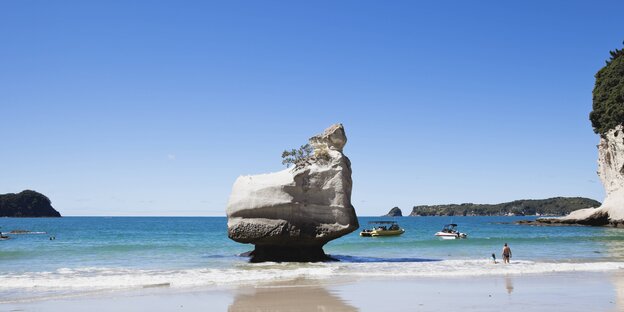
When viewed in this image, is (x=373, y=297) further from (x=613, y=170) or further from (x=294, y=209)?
(x=613, y=170)

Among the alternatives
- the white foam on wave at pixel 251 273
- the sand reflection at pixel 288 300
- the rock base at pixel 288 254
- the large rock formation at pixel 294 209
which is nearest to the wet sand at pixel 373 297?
the sand reflection at pixel 288 300

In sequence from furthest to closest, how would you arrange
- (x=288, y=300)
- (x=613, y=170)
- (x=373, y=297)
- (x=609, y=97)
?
(x=613, y=170)
(x=609, y=97)
(x=373, y=297)
(x=288, y=300)

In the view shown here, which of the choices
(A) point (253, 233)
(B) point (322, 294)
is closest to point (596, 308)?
(B) point (322, 294)

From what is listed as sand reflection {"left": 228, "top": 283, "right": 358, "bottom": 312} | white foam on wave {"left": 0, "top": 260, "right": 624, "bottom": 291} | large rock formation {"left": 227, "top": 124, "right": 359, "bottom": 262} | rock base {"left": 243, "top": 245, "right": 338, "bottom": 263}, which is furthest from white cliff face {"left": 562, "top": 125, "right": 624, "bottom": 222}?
sand reflection {"left": 228, "top": 283, "right": 358, "bottom": 312}

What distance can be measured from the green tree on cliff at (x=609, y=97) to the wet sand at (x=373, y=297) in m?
62.9

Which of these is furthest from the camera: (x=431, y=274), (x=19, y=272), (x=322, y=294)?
(x=19, y=272)

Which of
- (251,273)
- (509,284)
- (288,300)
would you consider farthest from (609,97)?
(288,300)

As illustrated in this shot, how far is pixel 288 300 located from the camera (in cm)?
1677

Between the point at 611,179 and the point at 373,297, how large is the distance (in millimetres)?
75895

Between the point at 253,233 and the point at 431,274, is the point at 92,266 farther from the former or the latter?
the point at 431,274

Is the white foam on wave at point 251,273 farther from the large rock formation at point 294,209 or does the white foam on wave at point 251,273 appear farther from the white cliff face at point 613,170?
the white cliff face at point 613,170

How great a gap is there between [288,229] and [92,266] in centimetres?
1017

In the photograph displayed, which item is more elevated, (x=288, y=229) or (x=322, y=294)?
(x=288, y=229)

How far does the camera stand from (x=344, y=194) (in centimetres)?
2911
